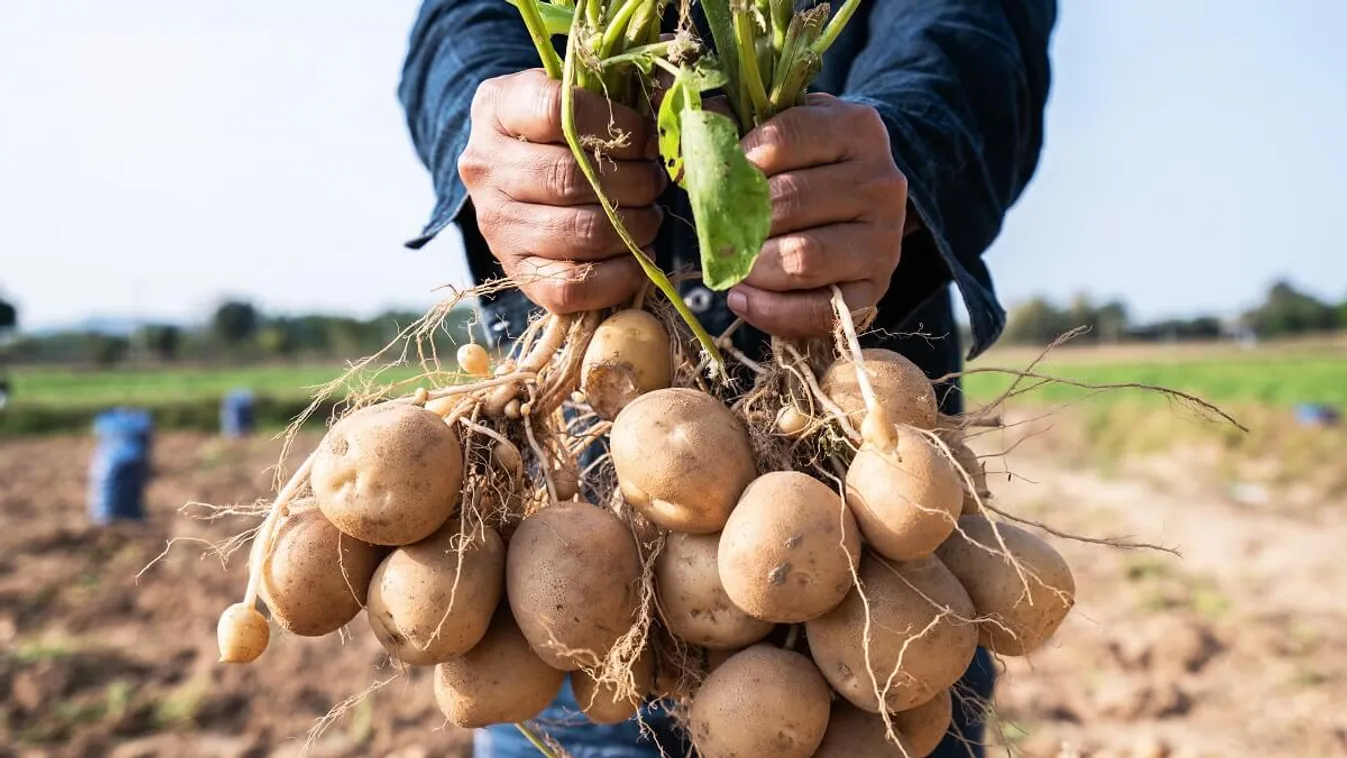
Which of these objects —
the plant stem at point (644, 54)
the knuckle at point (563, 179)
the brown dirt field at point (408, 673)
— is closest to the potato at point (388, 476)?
the knuckle at point (563, 179)

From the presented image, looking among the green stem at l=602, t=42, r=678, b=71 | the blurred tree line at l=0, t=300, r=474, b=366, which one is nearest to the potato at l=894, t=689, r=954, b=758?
the green stem at l=602, t=42, r=678, b=71

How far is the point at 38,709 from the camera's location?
4.85m

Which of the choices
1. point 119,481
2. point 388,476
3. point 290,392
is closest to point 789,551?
point 388,476

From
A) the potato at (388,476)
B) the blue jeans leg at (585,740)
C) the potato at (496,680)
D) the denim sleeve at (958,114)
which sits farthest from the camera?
the blue jeans leg at (585,740)

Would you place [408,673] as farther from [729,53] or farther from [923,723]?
[729,53]

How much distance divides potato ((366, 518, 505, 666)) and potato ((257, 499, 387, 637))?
5cm

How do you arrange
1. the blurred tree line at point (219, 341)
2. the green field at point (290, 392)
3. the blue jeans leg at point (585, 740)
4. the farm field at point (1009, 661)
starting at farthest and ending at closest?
the blurred tree line at point (219, 341) → the green field at point (290, 392) → the farm field at point (1009, 661) → the blue jeans leg at point (585, 740)

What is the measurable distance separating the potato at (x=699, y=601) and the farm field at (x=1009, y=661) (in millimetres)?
384

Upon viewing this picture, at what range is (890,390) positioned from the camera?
1.38 meters

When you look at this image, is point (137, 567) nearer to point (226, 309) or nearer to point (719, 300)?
point (719, 300)

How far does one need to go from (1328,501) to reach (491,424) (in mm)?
12959

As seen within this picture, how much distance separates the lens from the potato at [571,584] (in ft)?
4.39

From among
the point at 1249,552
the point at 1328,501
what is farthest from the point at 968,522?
the point at 1328,501

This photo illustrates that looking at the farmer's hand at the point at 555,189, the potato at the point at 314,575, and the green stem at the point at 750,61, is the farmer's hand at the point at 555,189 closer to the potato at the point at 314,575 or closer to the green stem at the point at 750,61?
the green stem at the point at 750,61
